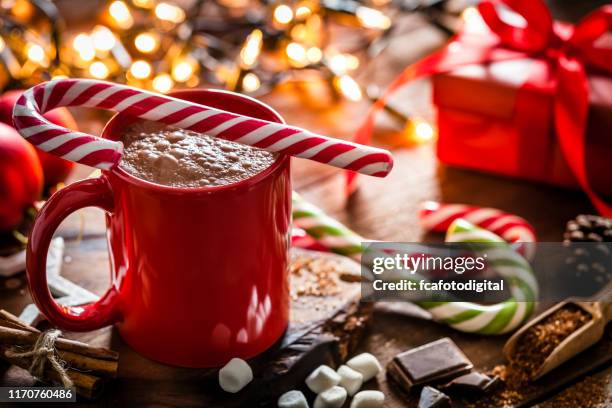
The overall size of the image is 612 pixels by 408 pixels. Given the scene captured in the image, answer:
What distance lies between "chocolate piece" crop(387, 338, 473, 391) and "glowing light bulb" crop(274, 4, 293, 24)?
0.82m

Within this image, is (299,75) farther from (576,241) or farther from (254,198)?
(254,198)

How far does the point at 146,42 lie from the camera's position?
1.64 meters

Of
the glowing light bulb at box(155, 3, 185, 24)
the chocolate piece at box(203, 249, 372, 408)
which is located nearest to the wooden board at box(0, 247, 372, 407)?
the chocolate piece at box(203, 249, 372, 408)

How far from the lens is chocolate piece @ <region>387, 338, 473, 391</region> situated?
0.98 meters

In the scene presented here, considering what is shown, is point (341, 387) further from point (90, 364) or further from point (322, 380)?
point (90, 364)

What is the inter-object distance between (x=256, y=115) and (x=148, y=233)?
20 centimetres

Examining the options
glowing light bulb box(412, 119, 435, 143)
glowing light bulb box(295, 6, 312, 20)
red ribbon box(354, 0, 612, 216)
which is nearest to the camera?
red ribbon box(354, 0, 612, 216)

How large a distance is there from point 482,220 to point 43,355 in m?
0.65

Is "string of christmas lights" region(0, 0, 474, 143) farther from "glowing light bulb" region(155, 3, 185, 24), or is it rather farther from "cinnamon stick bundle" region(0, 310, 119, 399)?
"cinnamon stick bundle" region(0, 310, 119, 399)

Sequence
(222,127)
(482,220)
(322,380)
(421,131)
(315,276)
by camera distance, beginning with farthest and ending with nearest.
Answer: (421,131) < (482,220) < (315,276) < (322,380) < (222,127)

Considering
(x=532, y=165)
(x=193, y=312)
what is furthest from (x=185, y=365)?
(x=532, y=165)

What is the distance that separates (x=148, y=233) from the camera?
2.84 feet

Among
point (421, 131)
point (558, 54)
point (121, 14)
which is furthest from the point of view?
point (121, 14)

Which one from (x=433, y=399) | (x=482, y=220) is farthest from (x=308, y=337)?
(x=482, y=220)
